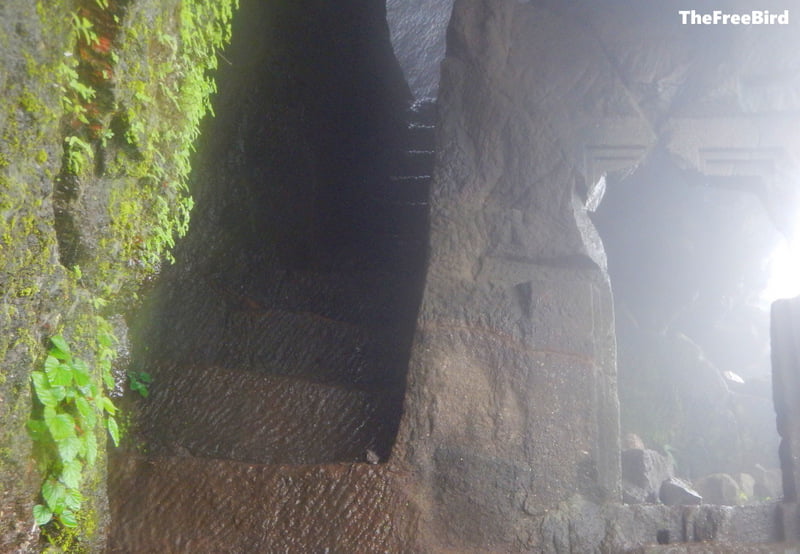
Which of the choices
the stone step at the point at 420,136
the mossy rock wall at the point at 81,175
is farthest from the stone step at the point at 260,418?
the stone step at the point at 420,136

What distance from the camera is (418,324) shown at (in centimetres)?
415

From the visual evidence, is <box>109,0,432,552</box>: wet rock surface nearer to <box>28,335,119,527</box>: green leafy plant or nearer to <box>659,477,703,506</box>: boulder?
<box>28,335,119,527</box>: green leafy plant

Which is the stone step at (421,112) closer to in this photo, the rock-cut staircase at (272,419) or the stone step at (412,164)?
the stone step at (412,164)

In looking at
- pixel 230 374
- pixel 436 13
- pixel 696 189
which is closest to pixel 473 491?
pixel 230 374

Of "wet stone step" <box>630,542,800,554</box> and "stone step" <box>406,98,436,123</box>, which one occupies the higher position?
"stone step" <box>406,98,436,123</box>

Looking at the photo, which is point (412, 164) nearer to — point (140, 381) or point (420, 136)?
point (420, 136)

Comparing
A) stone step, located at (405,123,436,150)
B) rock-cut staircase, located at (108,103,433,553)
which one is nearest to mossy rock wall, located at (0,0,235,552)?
rock-cut staircase, located at (108,103,433,553)

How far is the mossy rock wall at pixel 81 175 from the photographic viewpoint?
6.97 feet

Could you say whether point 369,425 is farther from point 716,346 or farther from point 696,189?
point 716,346

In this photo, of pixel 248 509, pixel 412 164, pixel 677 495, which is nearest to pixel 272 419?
pixel 248 509

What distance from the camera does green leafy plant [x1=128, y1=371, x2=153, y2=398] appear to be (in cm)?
380

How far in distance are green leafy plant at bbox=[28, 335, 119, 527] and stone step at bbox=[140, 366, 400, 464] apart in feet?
3.75

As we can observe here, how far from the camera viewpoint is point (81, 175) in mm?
2553

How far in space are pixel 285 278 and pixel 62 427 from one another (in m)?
2.65
